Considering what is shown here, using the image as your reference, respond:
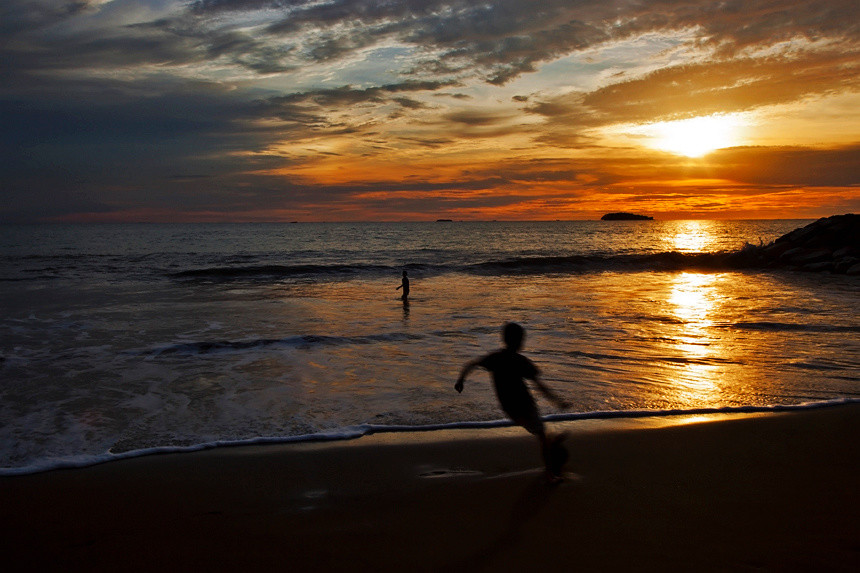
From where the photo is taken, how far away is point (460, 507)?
4504 millimetres

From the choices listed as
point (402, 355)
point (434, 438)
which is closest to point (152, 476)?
point (434, 438)

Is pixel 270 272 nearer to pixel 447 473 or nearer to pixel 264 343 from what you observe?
pixel 264 343

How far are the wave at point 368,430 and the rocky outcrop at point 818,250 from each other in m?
23.3

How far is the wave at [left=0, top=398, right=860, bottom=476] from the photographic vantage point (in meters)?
5.60

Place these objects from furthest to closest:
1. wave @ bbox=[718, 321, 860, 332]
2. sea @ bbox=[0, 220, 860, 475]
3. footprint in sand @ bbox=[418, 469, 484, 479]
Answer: wave @ bbox=[718, 321, 860, 332], sea @ bbox=[0, 220, 860, 475], footprint in sand @ bbox=[418, 469, 484, 479]

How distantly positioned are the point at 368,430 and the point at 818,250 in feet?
104

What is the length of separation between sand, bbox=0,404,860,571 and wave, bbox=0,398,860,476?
0.15 meters

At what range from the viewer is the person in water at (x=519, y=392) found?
491cm

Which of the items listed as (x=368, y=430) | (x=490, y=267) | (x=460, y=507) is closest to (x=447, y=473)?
(x=460, y=507)

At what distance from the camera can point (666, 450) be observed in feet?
18.6

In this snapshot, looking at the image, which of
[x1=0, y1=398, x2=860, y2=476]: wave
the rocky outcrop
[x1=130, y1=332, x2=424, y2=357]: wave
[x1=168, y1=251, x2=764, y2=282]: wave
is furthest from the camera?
[x1=168, y1=251, x2=764, y2=282]: wave

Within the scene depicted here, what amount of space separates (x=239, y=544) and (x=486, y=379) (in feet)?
17.2

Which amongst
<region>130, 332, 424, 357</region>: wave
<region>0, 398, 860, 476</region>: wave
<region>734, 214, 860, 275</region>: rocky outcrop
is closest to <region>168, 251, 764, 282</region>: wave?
<region>734, 214, 860, 275</region>: rocky outcrop

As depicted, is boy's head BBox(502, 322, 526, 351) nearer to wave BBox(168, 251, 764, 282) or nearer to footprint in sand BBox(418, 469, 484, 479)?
footprint in sand BBox(418, 469, 484, 479)
